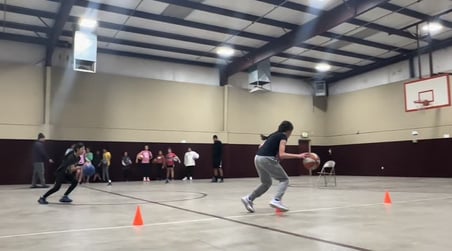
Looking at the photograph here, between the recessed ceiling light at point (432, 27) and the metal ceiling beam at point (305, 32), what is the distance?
14.8ft

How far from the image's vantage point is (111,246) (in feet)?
13.0

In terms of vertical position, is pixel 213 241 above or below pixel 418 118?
below

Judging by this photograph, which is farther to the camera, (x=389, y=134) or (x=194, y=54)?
(x=389, y=134)

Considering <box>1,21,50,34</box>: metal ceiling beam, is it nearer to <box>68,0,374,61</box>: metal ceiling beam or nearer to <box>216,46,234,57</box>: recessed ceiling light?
<box>68,0,374,61</box>: metal ceiling beam

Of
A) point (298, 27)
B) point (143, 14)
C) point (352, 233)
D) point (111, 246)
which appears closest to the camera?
point (111, 246)

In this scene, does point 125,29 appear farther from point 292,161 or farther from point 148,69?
point 292,161

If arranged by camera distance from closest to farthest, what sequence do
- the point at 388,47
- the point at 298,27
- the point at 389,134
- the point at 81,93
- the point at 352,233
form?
the point at 352,233 < the point at 298,27 < the point at 81,93 < the point at 388,47 < the point at 389,134

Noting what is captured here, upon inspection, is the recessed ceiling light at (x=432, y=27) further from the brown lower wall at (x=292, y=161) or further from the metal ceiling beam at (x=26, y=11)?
the metal ceiling beam at (x=26, y=11)

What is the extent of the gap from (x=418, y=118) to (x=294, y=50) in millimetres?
7545

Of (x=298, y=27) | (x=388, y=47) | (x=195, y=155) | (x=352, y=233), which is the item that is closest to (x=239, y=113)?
(x=195, y=155)

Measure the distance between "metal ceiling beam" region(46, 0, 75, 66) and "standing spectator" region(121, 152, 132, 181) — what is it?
5.52 meters

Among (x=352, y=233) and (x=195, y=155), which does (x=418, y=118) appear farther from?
(x=352, y=233)

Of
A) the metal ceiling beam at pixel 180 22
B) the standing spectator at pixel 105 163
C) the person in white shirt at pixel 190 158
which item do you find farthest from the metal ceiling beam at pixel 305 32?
the standing spectator at pixel 105 163

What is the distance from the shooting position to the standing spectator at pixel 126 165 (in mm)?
18828
